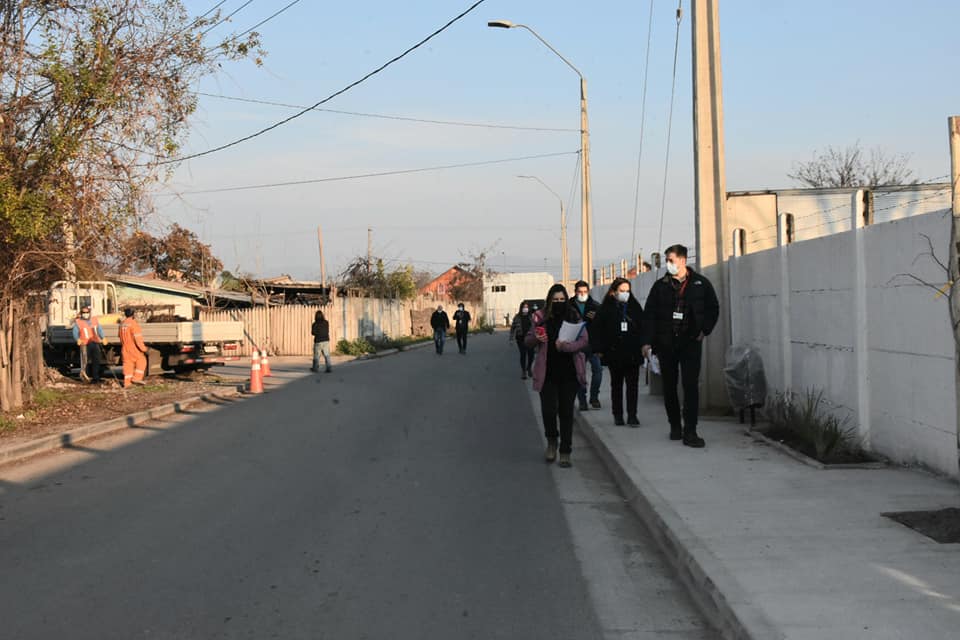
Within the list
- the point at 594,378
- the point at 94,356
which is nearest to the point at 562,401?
the point at 594,378

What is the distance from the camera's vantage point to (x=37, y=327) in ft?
58.7

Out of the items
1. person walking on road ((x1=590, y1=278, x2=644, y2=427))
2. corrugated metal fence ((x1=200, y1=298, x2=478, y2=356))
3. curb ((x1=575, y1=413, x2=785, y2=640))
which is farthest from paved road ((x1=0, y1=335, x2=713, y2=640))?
corrugated metal fence ((x1=200, y1=298, x2=478, y2=356))

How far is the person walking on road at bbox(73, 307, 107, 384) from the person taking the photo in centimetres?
1967

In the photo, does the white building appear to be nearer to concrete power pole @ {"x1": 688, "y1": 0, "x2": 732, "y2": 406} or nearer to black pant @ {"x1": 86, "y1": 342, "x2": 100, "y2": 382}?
black pant @ {"x1": 86, "y1": 342, "x2": 100, "y2": 382}

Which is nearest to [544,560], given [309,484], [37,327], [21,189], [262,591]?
[262,591]

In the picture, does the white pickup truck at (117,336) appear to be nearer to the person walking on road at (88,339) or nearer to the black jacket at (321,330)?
the person walking on road at (88,339)

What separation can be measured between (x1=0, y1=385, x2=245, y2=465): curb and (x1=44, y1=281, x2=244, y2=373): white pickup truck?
4505mm

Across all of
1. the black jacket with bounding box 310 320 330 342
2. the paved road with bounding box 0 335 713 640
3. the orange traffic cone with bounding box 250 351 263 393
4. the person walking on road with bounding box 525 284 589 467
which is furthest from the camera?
the black jacket with bounding box 310 320 330 342

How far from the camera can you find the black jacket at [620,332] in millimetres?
11859

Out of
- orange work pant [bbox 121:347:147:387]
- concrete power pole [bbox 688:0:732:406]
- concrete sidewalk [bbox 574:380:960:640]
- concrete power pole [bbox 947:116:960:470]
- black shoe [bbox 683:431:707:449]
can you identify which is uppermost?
concrete power pole [bbox 688:0:732:406]

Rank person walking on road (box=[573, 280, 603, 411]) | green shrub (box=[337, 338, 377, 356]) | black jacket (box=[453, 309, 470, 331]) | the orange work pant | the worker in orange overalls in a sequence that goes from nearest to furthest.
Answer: person walking on road (box=[573, 280, 603, 411]) → the worker in orange overalls → the orange work pant → black jacket (box=[453, 309, 470, 331]) → green shrub (box=[337, 338, 377, 356])

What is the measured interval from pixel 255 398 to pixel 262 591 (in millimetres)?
13117

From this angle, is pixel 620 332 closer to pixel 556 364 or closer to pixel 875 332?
pixel 556 364

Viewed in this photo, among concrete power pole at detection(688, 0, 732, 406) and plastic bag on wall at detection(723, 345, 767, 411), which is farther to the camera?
concrete power pole at detection(688, 0, 732, 406)
